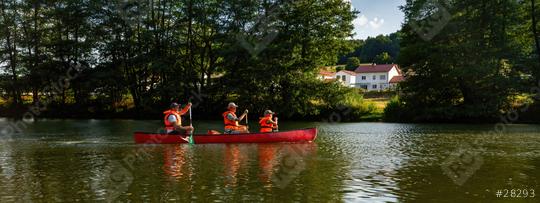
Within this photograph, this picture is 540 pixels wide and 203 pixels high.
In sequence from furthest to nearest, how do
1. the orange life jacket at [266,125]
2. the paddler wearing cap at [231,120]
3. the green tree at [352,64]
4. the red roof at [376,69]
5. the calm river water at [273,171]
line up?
1. the green tree at [352,64]
2. the red roof at [376,69]
3. the orange life jacket at [266,125]
4. the paddler wearing cap at [231,120]
5. the calm river water at [273,171]

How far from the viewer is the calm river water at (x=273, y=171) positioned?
40.7 ft

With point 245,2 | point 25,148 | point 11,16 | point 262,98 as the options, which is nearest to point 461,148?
point 25,148

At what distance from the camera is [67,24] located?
185 ft

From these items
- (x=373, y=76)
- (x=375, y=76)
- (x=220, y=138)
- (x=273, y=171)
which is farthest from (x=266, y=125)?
(x=373, y=76)

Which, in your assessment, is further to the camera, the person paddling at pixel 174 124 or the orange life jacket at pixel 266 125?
the orange life jacket at pixel 266 125

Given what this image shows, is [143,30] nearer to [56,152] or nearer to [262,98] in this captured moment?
[262,98]

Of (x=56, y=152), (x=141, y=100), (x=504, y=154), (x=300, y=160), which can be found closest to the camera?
(x=300, y=160)

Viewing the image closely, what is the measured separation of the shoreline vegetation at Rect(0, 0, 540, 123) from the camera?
4297 cm

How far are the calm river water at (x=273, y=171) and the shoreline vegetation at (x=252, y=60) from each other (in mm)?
18807

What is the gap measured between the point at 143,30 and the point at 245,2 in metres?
12.2

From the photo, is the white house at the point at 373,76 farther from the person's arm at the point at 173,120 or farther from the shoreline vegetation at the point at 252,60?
the person's arm at the point at 173,120

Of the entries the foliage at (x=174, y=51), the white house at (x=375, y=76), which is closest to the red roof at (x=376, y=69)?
the white house at (x=375, y=76)

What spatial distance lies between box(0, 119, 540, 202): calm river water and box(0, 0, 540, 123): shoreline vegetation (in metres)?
18.8

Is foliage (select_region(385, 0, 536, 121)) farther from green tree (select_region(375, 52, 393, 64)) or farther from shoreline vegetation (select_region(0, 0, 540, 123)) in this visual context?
green tree (select_region(375, 52, 393, 64))
